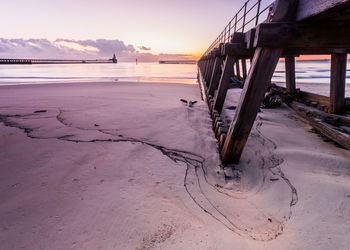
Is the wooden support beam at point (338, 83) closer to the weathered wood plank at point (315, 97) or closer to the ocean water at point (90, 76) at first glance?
the weathered wood plank at point (315, 97)

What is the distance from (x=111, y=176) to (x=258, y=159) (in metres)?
2.54

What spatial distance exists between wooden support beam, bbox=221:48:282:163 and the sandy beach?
1.25 feet

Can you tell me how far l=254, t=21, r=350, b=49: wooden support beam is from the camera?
6.68ft

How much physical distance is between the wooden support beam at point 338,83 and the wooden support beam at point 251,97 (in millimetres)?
4129

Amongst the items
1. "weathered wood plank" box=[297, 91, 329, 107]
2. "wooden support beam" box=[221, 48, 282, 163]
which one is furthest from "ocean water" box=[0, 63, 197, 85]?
"wooden support beam" box=[221, 48, 282, 163]

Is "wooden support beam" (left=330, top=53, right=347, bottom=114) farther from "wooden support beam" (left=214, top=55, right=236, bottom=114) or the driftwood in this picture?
"wooden support beam" (left=214, top=55, right=236, bottom=114)

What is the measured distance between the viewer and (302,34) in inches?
81.8

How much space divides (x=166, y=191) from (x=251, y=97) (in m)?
1.75

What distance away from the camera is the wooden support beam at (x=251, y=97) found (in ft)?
7.48

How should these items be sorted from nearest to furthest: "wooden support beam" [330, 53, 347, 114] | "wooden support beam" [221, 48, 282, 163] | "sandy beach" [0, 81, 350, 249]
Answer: "sandy beach" [0, 81, 350, 249], "wooden support beam" [221, 48, 282, 163], "wooden support beam" [330, 53, 347, 114]

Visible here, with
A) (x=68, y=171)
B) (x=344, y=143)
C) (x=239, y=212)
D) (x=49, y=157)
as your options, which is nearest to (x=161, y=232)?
(x=239, y=212)

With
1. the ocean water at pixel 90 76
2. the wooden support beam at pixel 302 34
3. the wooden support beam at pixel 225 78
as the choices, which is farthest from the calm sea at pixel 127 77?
the wooden support beam at pixel 302 34

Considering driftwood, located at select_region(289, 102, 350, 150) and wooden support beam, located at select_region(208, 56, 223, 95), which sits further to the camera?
wooden support beam, located at select_region(208, 56, 223, 95)

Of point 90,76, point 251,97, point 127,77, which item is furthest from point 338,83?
point 90,76
